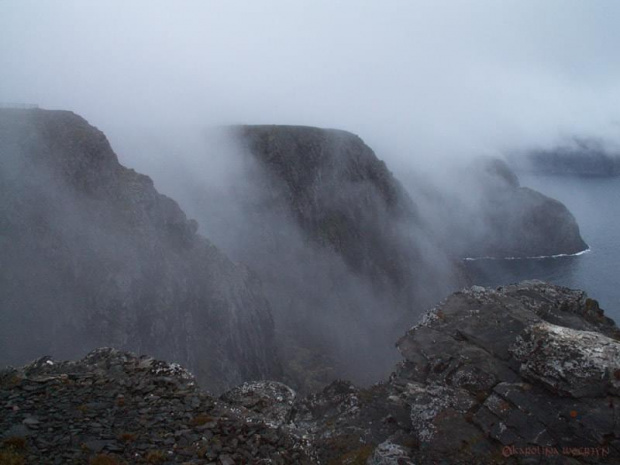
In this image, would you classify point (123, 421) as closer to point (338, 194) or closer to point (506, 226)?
point (338, 194)

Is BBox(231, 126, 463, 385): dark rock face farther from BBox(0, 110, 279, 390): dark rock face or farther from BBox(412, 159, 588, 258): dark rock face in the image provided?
BBox(412, 159, 588, 258): dark rock face

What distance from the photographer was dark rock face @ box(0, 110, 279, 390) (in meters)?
54.6

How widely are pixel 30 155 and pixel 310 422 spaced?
5371 cm

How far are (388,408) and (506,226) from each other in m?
179

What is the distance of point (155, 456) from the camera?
15312 mm

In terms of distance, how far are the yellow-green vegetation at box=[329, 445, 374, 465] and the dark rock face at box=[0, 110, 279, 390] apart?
42780mm

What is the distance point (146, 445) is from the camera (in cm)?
1574

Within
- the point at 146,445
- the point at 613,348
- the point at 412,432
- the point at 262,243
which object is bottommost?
the point at 262,243

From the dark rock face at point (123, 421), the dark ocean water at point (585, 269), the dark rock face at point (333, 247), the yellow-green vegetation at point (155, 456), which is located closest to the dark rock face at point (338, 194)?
the dark rock face at point (333, 247)

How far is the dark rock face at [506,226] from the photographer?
170 m

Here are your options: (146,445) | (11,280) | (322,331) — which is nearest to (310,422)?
(146,445)

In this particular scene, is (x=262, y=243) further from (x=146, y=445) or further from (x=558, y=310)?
(x=146, y=445)

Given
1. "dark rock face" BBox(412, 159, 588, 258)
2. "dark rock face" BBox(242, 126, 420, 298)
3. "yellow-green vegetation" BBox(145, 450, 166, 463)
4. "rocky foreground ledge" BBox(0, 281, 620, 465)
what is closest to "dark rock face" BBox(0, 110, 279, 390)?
"rocky foreground ledge" BBox(0, 281, 620, 465)

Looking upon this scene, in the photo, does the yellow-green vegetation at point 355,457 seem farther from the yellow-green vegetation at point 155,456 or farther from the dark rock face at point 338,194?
the dark rock face at point 338,194
